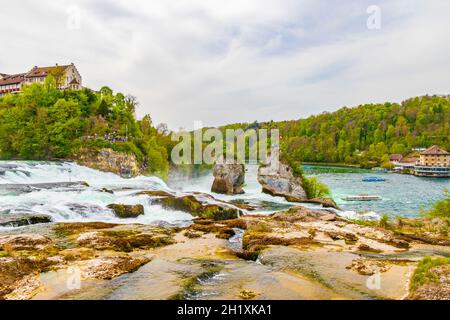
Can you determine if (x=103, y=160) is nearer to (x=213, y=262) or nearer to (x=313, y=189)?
(x=313, y=189)

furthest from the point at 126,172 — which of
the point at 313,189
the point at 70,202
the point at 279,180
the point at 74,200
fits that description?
the point at 70,202

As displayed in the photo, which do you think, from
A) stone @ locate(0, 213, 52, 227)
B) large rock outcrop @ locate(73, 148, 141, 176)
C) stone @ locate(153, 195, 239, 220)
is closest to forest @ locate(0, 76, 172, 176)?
large rock outcrop @ locate(73, 148, 141, 176)

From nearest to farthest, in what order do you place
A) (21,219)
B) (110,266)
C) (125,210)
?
Result: (110,266) → (21,219) → (125,210)

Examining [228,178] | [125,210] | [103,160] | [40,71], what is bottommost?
[125,210]

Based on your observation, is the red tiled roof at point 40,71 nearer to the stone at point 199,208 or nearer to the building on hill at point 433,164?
the stone at point 199,208

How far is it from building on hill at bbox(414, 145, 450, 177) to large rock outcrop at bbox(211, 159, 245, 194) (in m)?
81.2

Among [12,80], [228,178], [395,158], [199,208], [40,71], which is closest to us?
[199,208]

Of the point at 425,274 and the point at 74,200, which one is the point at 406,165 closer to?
the point at 74,200

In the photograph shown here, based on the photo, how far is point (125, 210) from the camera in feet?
83.8

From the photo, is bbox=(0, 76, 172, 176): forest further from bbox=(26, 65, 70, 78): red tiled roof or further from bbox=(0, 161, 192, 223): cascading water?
bbox=(0, 161, 192, 223): cascading water

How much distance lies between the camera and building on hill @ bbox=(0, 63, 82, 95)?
85.2 m

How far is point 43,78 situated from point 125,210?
78.1m

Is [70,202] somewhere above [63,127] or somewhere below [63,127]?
below

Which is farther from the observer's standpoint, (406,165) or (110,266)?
(406,165)
